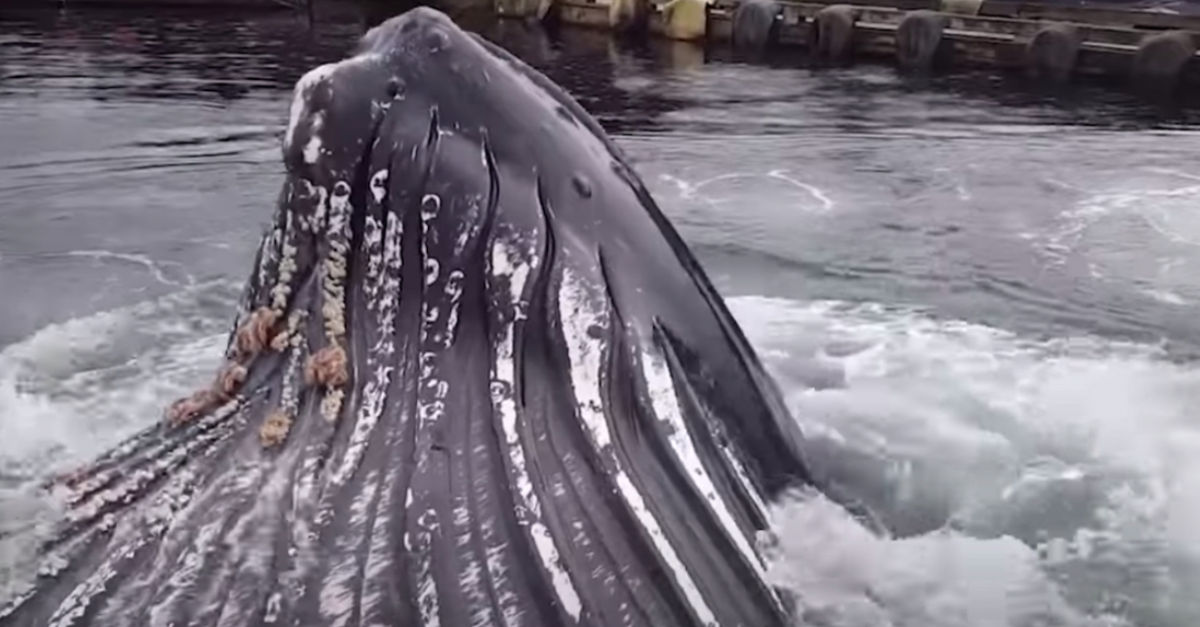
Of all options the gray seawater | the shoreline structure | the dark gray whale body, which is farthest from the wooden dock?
the dark gray whale body

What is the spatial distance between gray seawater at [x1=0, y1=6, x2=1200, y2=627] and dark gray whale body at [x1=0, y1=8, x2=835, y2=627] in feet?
2.23

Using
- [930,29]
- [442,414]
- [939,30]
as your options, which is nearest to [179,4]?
[930,29]

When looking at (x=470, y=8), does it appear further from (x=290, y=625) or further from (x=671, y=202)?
(x=290, y=625)

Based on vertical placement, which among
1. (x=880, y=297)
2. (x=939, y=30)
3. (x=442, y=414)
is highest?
(x=939, y=30)

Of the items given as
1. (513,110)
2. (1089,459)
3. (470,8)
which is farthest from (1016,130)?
(470,8)

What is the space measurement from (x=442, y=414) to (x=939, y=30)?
20184mm

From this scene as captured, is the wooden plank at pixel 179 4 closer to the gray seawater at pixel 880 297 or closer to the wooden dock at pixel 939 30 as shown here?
the wooden dock at pixel 939 30

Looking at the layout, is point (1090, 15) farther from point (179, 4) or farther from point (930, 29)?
point (179, 4)

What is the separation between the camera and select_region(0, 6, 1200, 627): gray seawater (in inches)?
206

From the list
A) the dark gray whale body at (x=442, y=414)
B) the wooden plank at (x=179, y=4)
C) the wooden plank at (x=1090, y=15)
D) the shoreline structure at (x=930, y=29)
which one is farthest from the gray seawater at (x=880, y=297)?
the wooden plank at (x=179, y=4)

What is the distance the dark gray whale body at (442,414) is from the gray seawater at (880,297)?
26.8 inches

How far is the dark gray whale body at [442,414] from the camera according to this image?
11.4 ft

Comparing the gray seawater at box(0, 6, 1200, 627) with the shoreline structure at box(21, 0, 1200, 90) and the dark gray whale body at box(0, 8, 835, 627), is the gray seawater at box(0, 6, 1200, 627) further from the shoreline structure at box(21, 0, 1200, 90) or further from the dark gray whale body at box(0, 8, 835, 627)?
the shoreline structure at box(21, 0, 1200, 90)

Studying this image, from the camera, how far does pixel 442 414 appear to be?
12.4 feet
